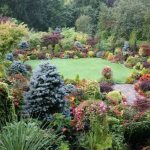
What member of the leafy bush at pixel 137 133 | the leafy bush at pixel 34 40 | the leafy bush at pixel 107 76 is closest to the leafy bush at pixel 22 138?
the leafy bush at pixel 137 133

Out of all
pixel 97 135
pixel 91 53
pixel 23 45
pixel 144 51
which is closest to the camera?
pixel 97 135

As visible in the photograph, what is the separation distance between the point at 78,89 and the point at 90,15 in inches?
1103

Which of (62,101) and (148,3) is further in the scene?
(148,3)

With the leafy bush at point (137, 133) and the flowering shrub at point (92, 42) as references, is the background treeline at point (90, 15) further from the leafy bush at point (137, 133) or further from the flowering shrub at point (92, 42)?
the leafy bush at point (137, 133)

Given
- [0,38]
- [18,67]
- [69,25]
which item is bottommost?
[69,25]

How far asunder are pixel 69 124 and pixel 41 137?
91.4 inches

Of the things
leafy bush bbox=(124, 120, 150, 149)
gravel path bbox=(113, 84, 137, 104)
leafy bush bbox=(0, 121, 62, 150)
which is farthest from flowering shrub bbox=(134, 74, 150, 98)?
leafy bush bbox=(0, 121, 62, 150)

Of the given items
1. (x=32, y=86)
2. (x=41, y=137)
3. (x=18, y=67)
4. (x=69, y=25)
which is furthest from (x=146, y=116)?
(x=69, y=25)

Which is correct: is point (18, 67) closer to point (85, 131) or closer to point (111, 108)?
point (111, 108)

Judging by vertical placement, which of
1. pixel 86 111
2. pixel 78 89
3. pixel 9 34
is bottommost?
pixel 78 89

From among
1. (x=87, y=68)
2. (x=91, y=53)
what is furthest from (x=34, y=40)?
(x=87, y=68)

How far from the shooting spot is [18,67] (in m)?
17.7

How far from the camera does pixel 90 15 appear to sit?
41.3 meters

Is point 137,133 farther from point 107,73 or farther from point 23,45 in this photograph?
point 23,45
